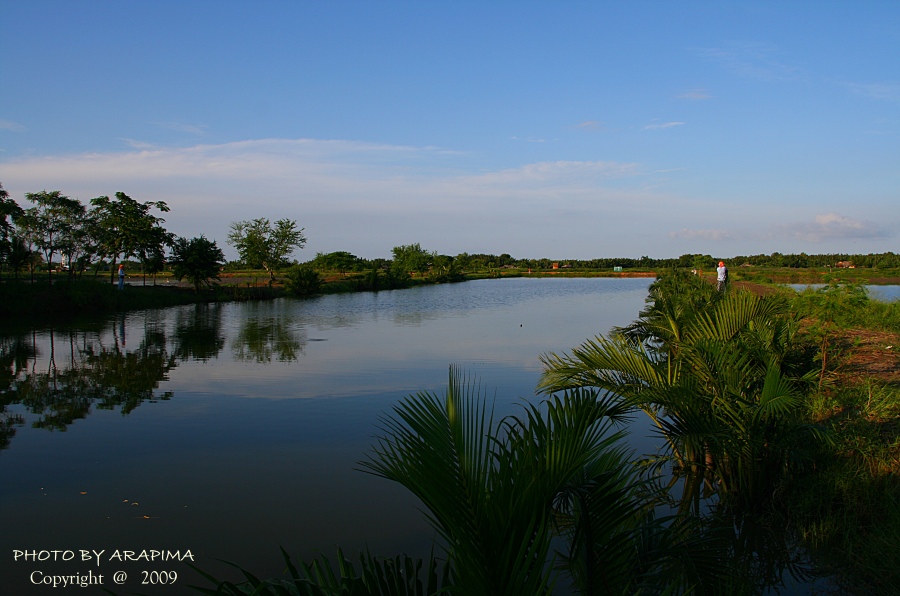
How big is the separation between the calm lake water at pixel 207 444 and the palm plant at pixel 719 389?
2.02 metres

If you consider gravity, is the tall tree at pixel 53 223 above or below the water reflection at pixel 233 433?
above

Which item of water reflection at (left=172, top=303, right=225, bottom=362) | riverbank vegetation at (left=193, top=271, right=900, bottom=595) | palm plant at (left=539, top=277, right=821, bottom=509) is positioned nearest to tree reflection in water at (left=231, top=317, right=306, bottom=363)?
water reflection at (left=172, top=303, right=225, bottom=362)

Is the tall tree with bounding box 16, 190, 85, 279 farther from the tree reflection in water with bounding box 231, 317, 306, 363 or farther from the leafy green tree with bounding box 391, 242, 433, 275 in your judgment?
the leafy green tree with bounding box 391, 242, 433, 275

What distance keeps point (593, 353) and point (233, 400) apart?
24.8 ft

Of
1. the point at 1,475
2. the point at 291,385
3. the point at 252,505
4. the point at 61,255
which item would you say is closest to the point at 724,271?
the point at 291,385

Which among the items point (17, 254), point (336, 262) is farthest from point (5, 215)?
point (336, 262)

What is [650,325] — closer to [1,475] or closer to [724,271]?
[1,475]

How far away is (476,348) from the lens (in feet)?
60.1

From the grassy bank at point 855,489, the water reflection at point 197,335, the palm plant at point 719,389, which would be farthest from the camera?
the water reflection at point 197,335

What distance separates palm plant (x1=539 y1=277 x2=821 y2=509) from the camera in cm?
510

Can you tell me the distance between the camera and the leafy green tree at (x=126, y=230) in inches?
1453

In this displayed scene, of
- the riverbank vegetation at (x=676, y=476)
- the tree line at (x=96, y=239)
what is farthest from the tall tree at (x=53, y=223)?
the riverbank vegetation at (x=676, y=476)

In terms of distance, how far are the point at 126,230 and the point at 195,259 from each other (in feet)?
14.9

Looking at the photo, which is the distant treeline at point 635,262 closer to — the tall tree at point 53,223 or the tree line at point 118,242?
the tree line at point 118,242
